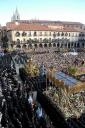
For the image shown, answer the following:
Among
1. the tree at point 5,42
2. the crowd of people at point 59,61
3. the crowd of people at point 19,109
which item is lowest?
the tree at point 5,42

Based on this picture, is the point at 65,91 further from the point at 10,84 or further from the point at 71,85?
the point at 10,84

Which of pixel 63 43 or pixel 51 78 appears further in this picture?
pixel 63 43

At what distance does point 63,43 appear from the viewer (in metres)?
85.4

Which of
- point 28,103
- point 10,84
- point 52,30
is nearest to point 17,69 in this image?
point 10,84

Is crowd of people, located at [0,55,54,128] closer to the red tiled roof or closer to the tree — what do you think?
the red tiled roof

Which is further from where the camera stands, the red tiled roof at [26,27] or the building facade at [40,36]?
the red tiled roof at [26,27]

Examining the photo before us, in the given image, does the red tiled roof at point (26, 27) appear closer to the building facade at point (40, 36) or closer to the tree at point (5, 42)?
the building facade at point (40, 36)

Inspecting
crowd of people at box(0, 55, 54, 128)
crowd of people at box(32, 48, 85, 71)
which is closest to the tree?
crowd of people at box(32, 48, 85, 71)

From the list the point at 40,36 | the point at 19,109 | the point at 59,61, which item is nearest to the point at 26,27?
the point at 40,36

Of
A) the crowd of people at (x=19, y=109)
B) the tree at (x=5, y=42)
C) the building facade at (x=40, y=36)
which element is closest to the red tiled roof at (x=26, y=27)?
the building facade at (x=40, y=36)

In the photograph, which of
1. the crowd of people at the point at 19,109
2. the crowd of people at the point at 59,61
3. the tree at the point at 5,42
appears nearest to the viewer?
the crowd of people at the point at 19,109

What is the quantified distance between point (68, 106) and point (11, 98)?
620cm

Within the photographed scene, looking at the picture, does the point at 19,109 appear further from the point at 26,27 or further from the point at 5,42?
the point at 5,42

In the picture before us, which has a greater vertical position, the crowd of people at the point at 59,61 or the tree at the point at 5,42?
the crowd of people at the point at 59,61
